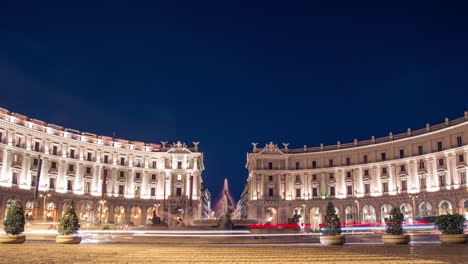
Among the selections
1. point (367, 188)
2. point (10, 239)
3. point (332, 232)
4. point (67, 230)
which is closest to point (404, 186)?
point (367, 188)

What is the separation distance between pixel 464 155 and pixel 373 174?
19.2 meters

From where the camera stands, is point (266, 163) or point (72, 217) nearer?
point (72, 217)

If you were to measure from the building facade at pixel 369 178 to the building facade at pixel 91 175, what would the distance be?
17398mm

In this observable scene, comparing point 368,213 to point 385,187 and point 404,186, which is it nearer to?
point 385,187

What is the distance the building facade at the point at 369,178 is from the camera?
6994 centimetres

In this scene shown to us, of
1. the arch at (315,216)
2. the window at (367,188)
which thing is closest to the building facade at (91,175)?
the arch at (315,216)

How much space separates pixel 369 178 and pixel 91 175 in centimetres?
5592

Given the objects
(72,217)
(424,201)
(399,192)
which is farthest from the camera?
(399,192)

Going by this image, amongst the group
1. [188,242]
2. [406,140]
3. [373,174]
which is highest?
[406,140]

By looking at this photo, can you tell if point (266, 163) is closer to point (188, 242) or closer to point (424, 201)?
point (424, 201)

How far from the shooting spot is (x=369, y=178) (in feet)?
275

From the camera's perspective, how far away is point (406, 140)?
79.0 m

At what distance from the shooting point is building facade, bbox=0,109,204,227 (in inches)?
2653

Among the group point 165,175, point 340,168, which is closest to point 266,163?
point 340,168
